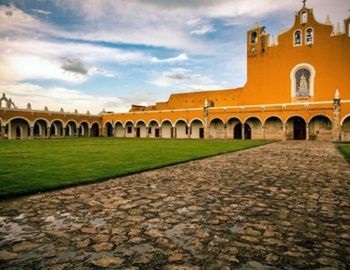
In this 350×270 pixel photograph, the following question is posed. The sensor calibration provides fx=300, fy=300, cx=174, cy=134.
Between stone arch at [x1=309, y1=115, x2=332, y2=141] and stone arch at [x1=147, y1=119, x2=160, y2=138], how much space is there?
24525 mm

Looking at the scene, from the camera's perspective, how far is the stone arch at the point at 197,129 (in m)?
46.0

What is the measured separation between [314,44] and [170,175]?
36.9 metres

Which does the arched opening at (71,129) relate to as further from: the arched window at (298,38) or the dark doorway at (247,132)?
the arched window at (298,38)

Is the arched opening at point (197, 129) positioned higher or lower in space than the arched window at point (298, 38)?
lower

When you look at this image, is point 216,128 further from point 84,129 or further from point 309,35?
point 84,129

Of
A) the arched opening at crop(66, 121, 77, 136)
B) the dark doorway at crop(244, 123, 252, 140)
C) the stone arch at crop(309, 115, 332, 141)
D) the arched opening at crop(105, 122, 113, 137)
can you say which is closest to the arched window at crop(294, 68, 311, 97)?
the stone arch at crop(309, 115, 332, 141)

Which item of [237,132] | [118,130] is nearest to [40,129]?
[118,130]

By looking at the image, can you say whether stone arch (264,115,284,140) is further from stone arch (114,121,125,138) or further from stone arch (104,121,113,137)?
stone arch (104,121,113,137)

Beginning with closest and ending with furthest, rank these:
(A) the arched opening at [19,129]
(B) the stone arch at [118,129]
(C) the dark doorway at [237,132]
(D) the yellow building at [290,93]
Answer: (D) the yellow building at [290,93] < (C) the dark doorway at [237,132] < (A) the arched opening at [19,129] < (B) the stone arch at [118,129]

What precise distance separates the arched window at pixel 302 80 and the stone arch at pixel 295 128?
3.66m

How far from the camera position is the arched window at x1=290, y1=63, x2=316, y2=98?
38.3 metres

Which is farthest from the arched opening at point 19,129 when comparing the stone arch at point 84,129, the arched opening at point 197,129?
the arched opening at point 197,129

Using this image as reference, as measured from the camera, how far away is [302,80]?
38.8 metres

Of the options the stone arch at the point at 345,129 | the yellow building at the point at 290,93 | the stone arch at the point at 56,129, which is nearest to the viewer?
the stone arch at the point at 345,129
